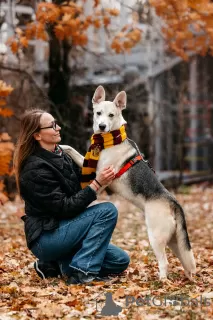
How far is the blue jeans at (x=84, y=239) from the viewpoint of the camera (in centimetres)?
456

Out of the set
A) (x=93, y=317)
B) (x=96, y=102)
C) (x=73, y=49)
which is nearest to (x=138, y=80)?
(x=73, y=49)

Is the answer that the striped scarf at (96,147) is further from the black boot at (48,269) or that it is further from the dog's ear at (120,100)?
the black boot at (48,269)

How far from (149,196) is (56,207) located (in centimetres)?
82

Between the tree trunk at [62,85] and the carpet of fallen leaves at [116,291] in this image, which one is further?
the tree trunk at [62,85]

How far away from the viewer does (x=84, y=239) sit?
15.1ft

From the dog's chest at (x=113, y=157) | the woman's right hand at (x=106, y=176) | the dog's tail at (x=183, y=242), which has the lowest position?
the dog's tail at (x=183, y=242)

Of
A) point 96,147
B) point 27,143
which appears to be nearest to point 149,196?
point 96,147

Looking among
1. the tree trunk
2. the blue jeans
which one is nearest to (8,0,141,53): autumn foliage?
the tree trunk

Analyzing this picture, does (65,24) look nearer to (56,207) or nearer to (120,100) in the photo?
(120,100)

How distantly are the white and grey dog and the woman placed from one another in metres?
0.20

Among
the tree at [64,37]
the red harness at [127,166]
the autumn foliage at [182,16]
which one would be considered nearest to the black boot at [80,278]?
the red harness at [127,166]

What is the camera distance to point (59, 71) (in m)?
11.2

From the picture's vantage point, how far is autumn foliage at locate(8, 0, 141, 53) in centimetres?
931

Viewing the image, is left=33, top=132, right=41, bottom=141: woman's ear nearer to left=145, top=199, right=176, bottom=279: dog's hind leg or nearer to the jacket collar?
the jacket collar
